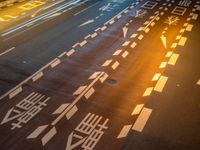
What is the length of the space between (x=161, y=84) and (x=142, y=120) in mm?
2204

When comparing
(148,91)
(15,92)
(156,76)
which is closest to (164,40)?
(156,76)

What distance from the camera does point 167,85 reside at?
928cm

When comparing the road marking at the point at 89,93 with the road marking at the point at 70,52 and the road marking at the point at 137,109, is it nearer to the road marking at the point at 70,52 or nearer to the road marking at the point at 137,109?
the road marking at the point at 137,109

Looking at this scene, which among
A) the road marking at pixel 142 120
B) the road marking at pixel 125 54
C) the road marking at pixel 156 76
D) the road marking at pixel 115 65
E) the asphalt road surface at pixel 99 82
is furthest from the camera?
the road marking at pixel 125 54

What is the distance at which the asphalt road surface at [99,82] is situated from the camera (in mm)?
6914

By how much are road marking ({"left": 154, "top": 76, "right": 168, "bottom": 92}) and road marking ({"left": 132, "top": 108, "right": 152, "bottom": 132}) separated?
1.27 m

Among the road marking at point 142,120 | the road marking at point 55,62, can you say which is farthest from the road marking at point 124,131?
the road marking at point 55,62

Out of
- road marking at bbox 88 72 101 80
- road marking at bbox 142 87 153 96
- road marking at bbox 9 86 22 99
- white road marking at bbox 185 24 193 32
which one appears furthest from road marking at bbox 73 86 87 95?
white road marking at bbox 185 24 193 32

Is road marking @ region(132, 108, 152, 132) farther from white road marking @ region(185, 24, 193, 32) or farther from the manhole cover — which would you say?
white road marking @ region(185, 24, 193, 32)

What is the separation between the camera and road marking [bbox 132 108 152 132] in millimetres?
7224

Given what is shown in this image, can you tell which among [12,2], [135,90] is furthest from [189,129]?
[12,2]

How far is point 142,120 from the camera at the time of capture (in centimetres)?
752

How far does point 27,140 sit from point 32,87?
243 cm

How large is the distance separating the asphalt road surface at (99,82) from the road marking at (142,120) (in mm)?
28
